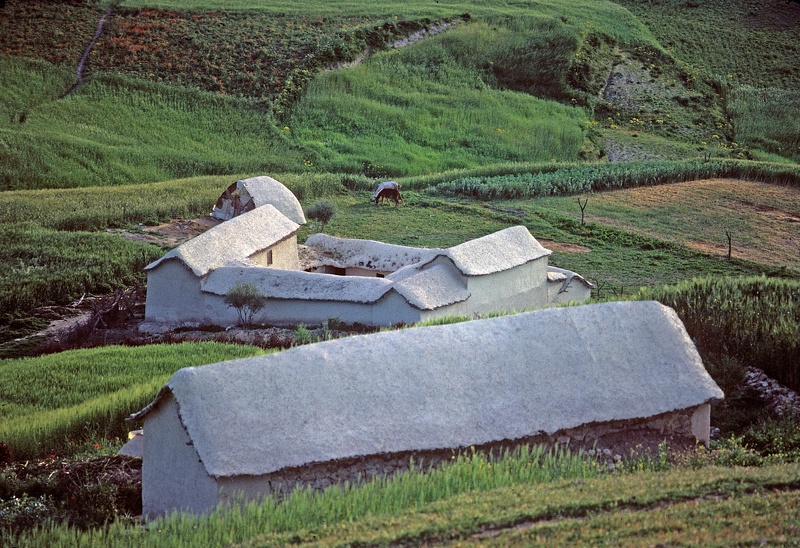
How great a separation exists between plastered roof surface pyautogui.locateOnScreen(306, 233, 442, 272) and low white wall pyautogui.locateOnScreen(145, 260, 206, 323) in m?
5.43

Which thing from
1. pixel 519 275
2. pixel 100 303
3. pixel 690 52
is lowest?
pixel 100 303

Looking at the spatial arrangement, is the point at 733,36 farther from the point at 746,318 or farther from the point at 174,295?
the point at 746,318

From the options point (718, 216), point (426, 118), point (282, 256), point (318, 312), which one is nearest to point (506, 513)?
point (318, 312)

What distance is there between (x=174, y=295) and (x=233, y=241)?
2.49m

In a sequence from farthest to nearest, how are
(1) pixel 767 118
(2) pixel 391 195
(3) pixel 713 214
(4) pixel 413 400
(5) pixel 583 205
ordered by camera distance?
(1) pixel 767 118, (5) pixel 583 205, (2) pixel 391 195, (3) pixel 713 214, (4) pixel 413 400

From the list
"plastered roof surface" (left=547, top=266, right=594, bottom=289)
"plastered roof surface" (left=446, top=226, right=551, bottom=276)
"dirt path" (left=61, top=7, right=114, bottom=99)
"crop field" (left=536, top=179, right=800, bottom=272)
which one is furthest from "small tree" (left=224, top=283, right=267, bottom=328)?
"dirt path" (left=61, top=7, right=114, bottom=99)

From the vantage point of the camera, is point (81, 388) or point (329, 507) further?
point (81, 388)

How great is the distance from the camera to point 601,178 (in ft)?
153

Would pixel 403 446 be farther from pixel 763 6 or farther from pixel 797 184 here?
pixel 763 6

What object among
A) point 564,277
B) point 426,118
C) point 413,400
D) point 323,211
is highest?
point 426,118

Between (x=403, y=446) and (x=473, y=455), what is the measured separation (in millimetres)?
962

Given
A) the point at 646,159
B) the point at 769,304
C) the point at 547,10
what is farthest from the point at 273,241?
the point at 547,10

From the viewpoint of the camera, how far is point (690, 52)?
7875 centimetres

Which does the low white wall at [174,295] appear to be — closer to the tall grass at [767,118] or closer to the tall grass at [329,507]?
the tall grass at [329,507]
